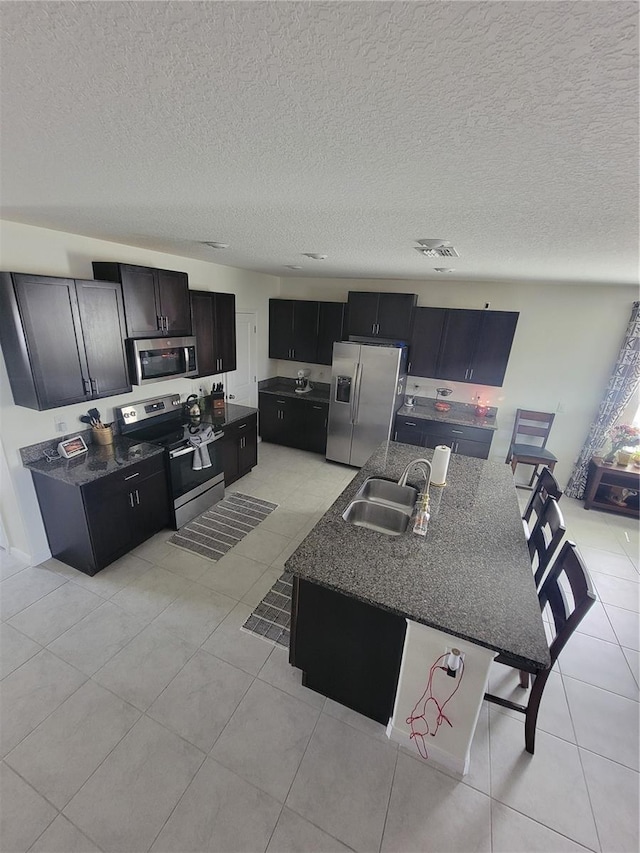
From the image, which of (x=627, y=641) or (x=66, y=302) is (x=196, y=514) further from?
(x=627, y=641)

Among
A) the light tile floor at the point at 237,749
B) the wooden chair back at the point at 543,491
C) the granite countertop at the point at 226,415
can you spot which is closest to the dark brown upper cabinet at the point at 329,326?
the granite countertop at the point at 226,415

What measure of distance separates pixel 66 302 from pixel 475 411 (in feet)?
14.4

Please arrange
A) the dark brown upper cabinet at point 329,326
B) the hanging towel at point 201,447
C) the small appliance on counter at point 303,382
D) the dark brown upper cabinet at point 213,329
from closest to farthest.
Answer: the hanging towel at point 201,447
the dark brown upper cabinet at point 213,329
the dark brown upper cabinet at point 329,326
the small appliance on counter at point 303,382

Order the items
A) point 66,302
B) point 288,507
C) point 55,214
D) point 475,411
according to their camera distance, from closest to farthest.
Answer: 1. point 55,214
2. point 66,302
3. point 288,507
4. point 475,411

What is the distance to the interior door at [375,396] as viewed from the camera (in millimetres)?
4258

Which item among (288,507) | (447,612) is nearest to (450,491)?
(447,612)

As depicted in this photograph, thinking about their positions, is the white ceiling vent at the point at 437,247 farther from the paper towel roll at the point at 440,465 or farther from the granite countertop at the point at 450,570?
the granite countertop at the point at 450,570

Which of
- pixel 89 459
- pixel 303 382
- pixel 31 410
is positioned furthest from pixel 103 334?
pixel 303 382

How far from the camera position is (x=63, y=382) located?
249 cm

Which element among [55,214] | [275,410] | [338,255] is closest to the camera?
[55,214]

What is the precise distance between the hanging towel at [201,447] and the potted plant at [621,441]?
4.40 metres

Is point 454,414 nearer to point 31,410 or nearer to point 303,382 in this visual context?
point 303,382

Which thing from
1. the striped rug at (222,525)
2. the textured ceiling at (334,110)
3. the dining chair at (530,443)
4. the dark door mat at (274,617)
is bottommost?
the dark door mat at (274,617)

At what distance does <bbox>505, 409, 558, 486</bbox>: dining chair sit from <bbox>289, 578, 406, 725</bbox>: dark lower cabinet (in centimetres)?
325
